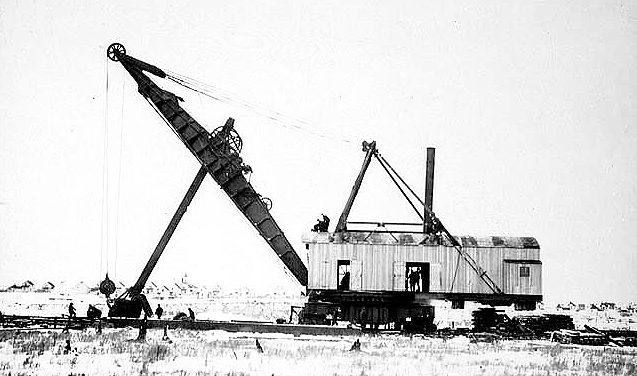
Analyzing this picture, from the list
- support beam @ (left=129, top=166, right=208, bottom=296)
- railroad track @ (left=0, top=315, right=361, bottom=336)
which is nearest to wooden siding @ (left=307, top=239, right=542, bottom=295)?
railroad track @ (left=0, top=315, right=361, bottom=336)

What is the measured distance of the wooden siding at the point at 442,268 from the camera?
20172 mm

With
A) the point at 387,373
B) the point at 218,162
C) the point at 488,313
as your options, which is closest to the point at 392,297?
the point at 488,313

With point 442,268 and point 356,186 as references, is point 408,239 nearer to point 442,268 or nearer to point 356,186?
point 442,268

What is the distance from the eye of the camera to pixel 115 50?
19.6 meters

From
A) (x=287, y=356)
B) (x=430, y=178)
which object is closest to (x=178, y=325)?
(x=287, y=356)

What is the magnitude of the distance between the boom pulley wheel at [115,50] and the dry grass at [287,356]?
725cm

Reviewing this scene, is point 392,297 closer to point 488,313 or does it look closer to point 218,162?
point 488,313

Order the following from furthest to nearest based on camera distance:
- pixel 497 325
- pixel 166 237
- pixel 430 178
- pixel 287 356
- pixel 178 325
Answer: pixel 430 178
pixel 166 237
pixel 497 325
pixel 178 325
pixel 287 356

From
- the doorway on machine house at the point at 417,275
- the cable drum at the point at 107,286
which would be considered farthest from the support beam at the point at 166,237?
the doorway on machine house at the point at 417,275

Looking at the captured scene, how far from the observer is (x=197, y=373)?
12.4 metres

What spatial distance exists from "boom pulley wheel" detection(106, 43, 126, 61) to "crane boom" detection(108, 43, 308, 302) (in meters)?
0.43

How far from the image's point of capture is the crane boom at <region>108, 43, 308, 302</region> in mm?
20453

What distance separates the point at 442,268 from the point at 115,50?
34.6ft

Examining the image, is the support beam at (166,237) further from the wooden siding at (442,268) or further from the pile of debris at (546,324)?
the pile of debris at (546,324)
